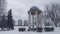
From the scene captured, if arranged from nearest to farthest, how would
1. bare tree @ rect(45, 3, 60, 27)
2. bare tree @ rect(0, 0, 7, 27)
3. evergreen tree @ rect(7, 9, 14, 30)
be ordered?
evergreen tree @ rect(7, 9, 14, 30) → bare tree @ rect(0, 0, 7, 27) → bare tree @ rect(45, 3, 60, 27)

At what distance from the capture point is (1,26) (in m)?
8.84

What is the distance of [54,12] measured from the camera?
10.1 metres

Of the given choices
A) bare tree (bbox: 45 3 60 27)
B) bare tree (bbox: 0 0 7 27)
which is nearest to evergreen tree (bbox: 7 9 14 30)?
bare tree (bbox: 0 0 7 27)

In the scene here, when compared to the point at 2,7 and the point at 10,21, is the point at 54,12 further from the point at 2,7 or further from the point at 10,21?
the point at 2,7

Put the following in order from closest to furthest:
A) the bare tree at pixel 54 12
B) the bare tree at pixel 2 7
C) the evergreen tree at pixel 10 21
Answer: the evergreen tree at pixel 10 21
the bare tree at pixel 2 7
the bare tree at pixel 54 12

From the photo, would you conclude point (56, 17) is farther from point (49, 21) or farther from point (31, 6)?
point (31, 6)

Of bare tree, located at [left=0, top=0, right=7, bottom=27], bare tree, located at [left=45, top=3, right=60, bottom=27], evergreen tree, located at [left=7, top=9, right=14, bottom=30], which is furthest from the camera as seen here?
bare tree, located at [left=45, top=3, right=60, bottom=27]

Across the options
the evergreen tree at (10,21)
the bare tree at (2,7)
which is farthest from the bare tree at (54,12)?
the bare tree at (2,7)

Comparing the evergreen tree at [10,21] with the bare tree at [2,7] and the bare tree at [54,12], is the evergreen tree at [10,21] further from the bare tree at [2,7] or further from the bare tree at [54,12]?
the bare tree at [54,12]

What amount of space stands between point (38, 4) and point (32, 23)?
1.80 meters

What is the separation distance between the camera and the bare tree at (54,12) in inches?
378

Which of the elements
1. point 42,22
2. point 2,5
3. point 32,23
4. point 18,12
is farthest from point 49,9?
point 2,5

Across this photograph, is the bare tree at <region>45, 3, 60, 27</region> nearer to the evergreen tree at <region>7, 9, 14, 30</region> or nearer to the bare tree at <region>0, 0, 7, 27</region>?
the evergreen tree at <region>7, 9, 14, 30</region>

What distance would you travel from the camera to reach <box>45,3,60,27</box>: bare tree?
9.59 metres
